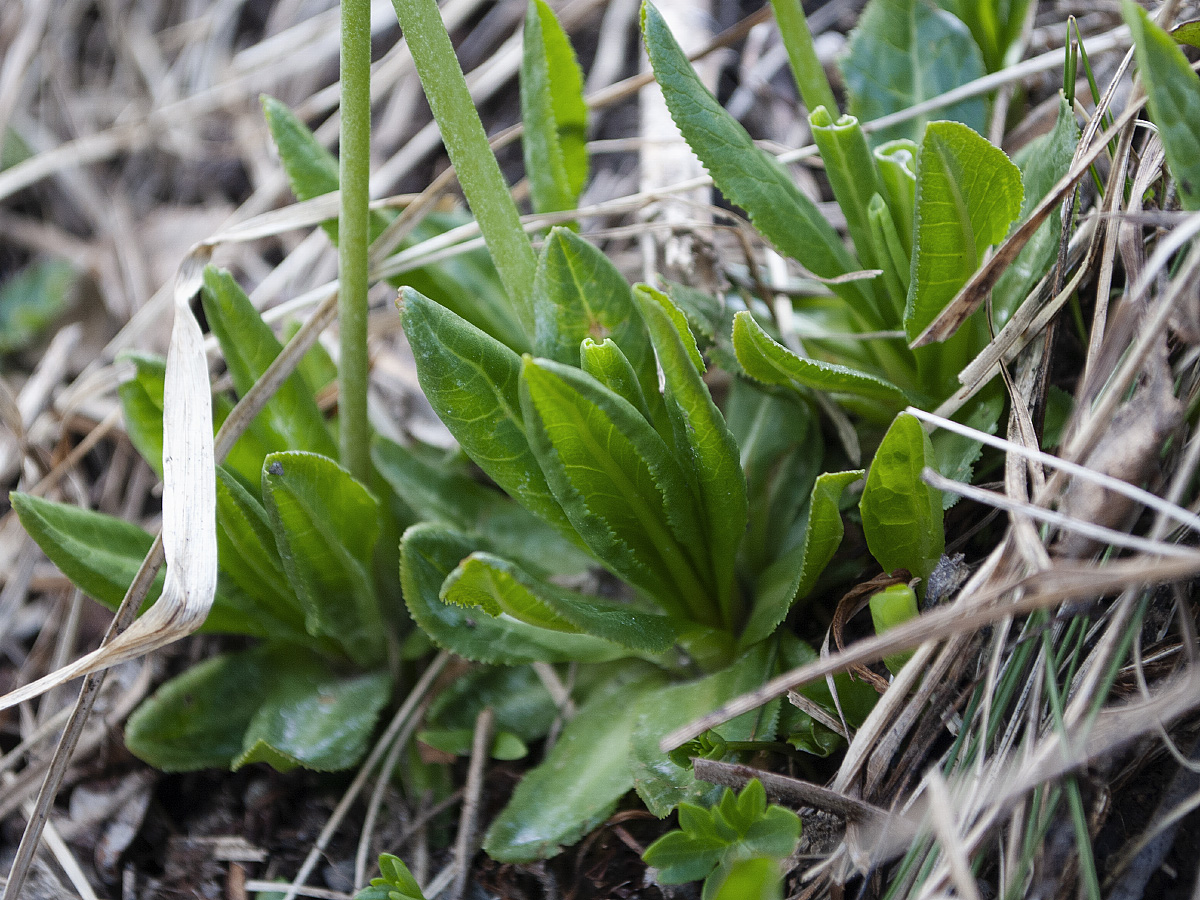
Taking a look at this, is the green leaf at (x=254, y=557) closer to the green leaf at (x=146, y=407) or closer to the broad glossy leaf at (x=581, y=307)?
the green leaf at (x=146, y=407)

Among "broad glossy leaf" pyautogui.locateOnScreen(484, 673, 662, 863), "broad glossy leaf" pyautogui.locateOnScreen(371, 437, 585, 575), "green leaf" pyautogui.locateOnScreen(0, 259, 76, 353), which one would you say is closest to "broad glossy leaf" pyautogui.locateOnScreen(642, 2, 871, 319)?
"broad glossy leaf" pyautogui.locateOnScreen(371, 437, 585, 575)

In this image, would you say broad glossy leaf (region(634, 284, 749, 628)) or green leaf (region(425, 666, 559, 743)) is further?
green leaf (region(425, 666, 559, 743))

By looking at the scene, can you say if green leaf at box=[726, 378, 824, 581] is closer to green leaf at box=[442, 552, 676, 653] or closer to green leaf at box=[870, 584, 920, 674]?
green leaf at box=[442, 552, 676, 653]

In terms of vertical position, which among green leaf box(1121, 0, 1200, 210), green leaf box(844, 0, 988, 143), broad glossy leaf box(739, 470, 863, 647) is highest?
green leaf box(844, 0, 988, 143)

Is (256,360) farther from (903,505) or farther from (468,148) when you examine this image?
(903,505)

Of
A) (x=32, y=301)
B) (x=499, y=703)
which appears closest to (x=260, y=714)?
(x=499, y=703)

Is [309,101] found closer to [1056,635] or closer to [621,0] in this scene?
[621,0]

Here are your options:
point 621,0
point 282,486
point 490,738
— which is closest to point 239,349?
point 282,486
